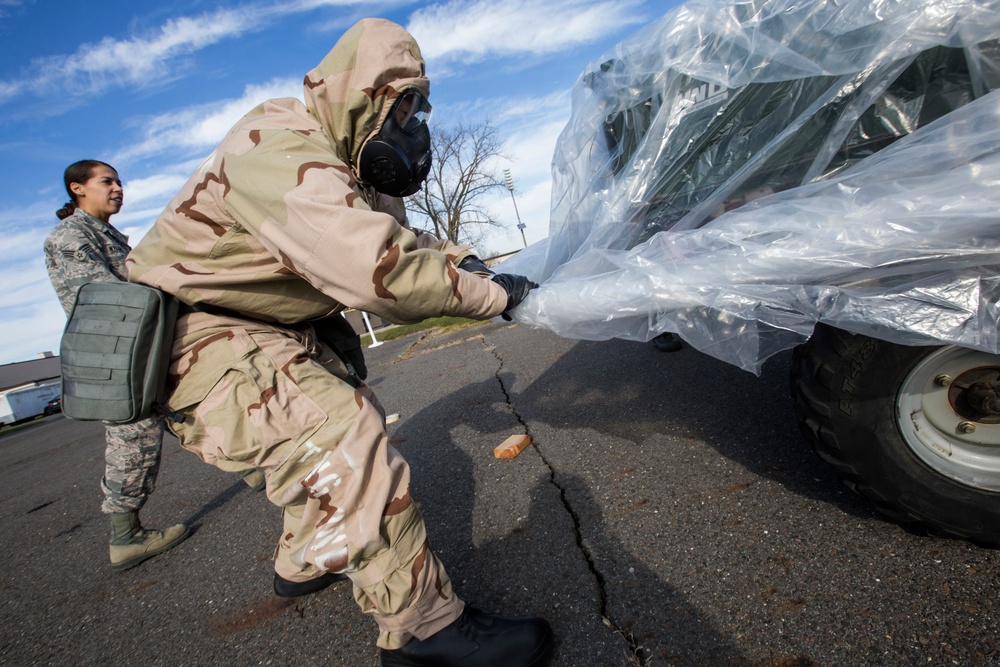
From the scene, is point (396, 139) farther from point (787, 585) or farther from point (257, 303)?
point (787, 585)

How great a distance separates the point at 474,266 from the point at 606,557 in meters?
1.07

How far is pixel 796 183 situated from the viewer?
4.85 ft

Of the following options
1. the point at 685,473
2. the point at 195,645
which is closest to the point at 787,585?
the point at 685,473

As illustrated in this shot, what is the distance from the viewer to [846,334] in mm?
1259

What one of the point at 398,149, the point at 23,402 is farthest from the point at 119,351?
the point at 23,402

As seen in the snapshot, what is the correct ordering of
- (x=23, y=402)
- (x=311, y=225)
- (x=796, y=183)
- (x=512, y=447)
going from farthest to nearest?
(x=23, y=402) → (x=512, y=447) → (x=796, y=183) → (x=311, y=225)

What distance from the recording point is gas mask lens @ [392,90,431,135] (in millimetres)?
1438

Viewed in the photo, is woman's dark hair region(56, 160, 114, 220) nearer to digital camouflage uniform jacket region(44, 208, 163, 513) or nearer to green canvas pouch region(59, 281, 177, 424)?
digital camouflage uniform jacket region(44, 208, 163, 513)

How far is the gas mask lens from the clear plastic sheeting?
2.23ft

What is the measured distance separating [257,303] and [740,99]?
65.8 inches

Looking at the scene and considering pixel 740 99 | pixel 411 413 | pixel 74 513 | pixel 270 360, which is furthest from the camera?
pixel 411 413

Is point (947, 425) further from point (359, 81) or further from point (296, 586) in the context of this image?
point (296, 586)

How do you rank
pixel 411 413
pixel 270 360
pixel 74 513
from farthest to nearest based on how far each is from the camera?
1. pixel 411 413
2. pixel 74 513
3. pixel 270 360

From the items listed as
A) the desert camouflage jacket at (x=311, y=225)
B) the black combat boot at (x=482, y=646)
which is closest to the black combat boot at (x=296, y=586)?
the black combat boot at (x=482, y=646)
